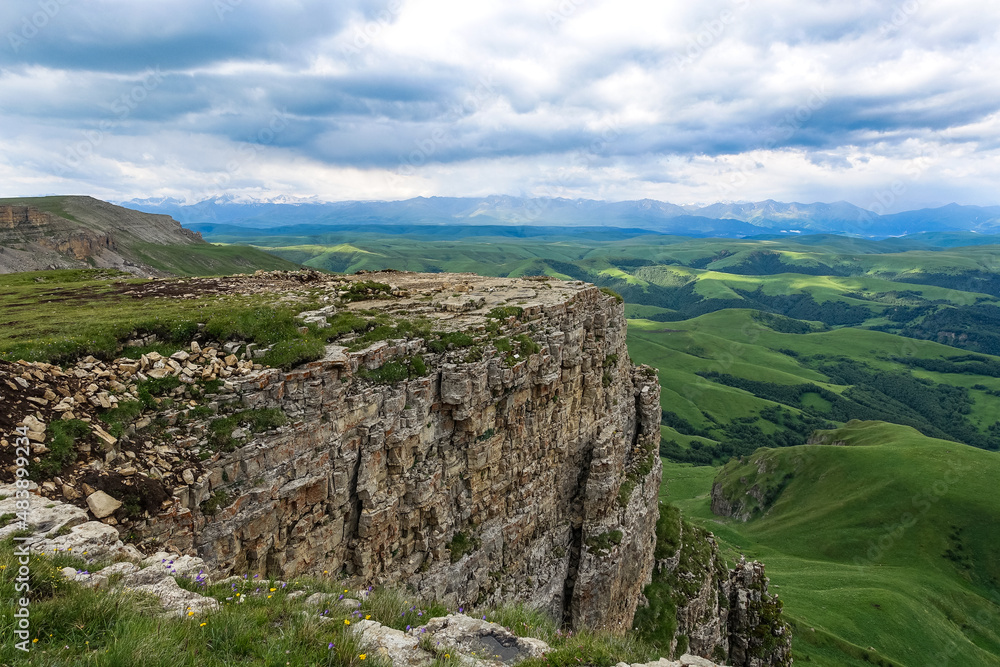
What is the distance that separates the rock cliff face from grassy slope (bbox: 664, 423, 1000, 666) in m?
46.5

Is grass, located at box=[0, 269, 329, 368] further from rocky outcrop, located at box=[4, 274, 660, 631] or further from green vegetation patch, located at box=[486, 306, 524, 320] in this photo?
green vegetation patch, located at box=[486, 306, 524, 320]

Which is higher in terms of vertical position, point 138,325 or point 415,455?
point 138,325

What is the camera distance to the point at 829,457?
134 metres

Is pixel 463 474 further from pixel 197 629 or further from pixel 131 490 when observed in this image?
pixel 197 629

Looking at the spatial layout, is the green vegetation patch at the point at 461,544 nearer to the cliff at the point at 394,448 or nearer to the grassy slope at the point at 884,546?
the cliff at the point at 394,448

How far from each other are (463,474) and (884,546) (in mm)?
119401

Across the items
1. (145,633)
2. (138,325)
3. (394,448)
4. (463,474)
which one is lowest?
(463,474)

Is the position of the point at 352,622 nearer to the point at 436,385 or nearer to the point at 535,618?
the point at 535,618

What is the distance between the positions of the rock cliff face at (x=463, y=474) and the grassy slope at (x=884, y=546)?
46520 mm

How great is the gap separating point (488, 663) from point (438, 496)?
14.7 m

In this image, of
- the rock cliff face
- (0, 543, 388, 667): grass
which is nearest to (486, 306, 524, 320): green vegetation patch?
the rock cliff face

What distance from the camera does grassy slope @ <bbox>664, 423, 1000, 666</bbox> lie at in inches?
2783

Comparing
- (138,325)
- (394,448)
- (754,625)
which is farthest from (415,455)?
(754,625)

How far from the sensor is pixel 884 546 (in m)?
102
